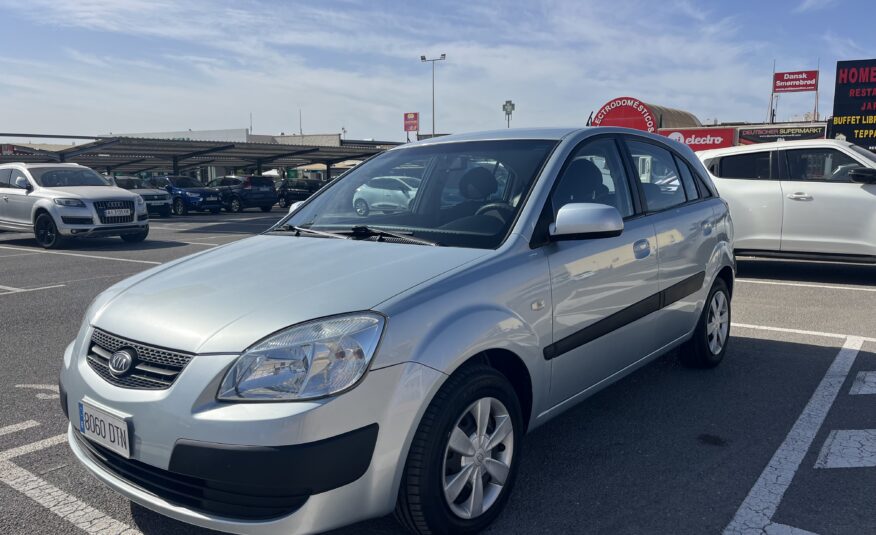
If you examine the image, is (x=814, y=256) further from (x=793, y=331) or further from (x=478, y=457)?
(x=478, y=457)

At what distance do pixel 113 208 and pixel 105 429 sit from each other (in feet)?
41.4

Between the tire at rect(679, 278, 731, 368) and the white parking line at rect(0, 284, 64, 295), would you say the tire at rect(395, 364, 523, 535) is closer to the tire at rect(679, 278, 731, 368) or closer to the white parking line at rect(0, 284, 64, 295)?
the tire at rect(679, 278, 731, 368)

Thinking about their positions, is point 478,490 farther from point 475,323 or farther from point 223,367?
point 223,367

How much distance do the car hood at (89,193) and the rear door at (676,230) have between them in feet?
40.0

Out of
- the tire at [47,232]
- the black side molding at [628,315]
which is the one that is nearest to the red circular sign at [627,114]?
the tire at [47,232]

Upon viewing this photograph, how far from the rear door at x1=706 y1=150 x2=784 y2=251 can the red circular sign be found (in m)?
10.5

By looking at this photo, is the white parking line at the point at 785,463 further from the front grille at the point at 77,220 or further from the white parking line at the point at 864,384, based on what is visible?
the front grille at the point at 77,220

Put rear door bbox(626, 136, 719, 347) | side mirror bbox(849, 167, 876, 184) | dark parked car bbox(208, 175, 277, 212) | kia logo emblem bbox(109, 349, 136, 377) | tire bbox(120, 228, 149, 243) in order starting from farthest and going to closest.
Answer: dark parked car bbox(208, 175, 277, 212)
tire bbox(120, 228, 149, 243)
side mirror bbox(849, 167, 876, 184)
rear door bbox(626, 136, 719, 347)
kia logo emblem bbox(109, 349, 136, 377)

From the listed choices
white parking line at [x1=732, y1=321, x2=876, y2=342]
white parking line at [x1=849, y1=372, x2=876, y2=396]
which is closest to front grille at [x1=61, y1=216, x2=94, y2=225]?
white parking line at [x1=732, y1=321, x2=876, y2=342]

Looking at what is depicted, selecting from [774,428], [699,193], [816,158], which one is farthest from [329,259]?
[816,158]

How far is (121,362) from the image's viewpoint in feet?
8.30

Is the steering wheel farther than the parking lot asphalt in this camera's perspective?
Yes

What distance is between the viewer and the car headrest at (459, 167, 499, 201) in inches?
135

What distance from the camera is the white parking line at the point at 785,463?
9.37ft
